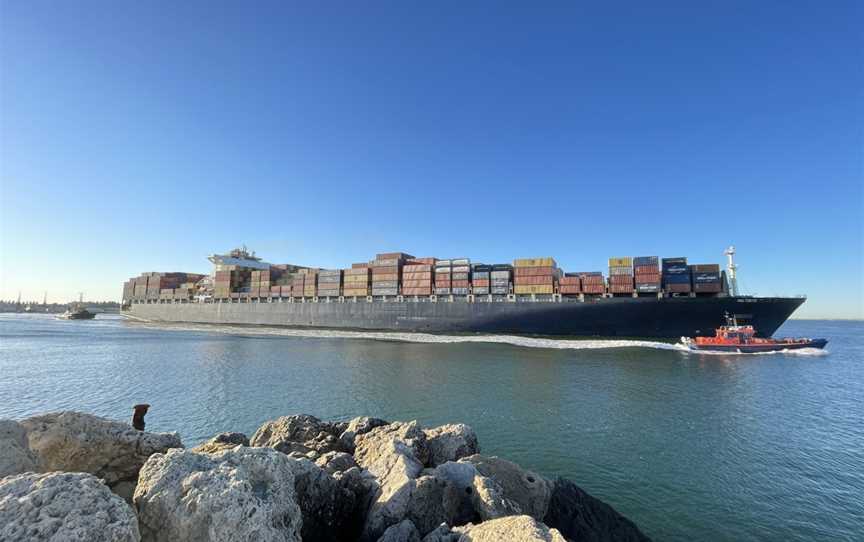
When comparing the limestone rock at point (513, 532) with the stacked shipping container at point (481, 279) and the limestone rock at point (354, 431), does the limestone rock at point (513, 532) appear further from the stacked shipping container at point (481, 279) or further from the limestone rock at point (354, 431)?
the stacked shipping container at point (481, 279)

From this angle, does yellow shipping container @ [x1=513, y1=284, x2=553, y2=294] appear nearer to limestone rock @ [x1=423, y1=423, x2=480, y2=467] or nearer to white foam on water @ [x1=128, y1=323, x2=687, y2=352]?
white foam on water @ [x1=128, y1=323, x2=687, y2=352]

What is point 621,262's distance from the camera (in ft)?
153

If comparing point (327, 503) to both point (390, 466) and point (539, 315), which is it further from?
point (539, 315)

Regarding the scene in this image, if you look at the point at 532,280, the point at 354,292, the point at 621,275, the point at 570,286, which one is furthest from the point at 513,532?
the point at 354,292

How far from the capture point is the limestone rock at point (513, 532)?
3.91 metres

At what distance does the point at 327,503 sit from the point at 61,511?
10.6 feet

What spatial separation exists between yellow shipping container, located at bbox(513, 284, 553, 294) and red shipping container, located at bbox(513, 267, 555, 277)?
164 cm

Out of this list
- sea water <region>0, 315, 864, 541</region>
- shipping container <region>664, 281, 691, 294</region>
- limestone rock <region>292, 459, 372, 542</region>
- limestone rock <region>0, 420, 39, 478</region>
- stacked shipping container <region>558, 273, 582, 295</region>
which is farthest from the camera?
stacked shipping container <region>558, 273, 582, 295</region>

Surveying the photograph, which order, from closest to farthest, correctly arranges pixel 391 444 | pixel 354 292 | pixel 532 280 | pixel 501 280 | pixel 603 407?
pixel 391 444, pixel 603 407, pixel 532 280, pixel 501 280, pixel 354 292

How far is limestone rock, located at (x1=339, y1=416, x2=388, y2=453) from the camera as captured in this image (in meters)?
8.62

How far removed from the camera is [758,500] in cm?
880

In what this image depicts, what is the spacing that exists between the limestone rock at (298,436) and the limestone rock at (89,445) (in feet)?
10.1

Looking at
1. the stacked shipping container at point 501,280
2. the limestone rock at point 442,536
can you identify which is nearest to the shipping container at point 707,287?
the stacked shipping container at point 501,280

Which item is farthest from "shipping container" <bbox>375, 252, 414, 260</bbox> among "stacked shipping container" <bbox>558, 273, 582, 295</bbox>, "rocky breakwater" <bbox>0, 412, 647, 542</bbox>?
"rocky breakwater" <bbox>0, 412, 647, 542</bbox>
